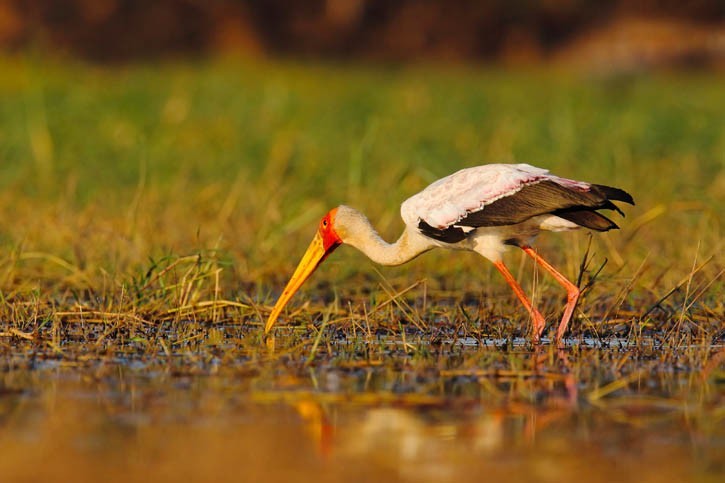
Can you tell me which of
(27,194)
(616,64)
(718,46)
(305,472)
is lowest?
(305,472)

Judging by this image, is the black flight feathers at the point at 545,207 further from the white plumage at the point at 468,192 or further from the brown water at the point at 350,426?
the brown water at the point at 350,426

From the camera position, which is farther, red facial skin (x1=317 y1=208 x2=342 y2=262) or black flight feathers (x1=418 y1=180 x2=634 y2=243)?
red facial skin (x1=317 y1=208 x2=342 y2=262)

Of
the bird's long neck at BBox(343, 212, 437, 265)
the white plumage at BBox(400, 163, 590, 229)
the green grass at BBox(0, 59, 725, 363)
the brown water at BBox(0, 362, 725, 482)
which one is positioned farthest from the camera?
the bird's long neck at BBox(343, 212, 437, 265)

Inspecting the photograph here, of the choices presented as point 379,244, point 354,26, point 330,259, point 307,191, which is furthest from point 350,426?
point 354,26

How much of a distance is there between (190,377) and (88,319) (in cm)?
134

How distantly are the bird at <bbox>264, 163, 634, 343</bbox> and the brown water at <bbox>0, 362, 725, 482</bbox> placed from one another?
111 centimetres

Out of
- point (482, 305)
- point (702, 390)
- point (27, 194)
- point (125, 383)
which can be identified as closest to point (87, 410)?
point (125, 383)

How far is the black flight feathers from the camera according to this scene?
21.2 feet

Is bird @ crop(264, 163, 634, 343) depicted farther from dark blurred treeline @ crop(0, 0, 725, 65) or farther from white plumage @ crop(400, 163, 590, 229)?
dark blurred treeline @ crop(0, 0, 725, 65)

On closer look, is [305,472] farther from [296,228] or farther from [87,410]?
[296,228]

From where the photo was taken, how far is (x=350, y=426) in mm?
4781

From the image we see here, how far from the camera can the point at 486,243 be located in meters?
6.95

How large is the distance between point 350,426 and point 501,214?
2.13 metres

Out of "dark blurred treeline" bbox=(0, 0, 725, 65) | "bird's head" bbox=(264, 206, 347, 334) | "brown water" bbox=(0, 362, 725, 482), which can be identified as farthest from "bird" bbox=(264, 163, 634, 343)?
"dark blurred treeline" bbox=(0, 0, 725, 65)
